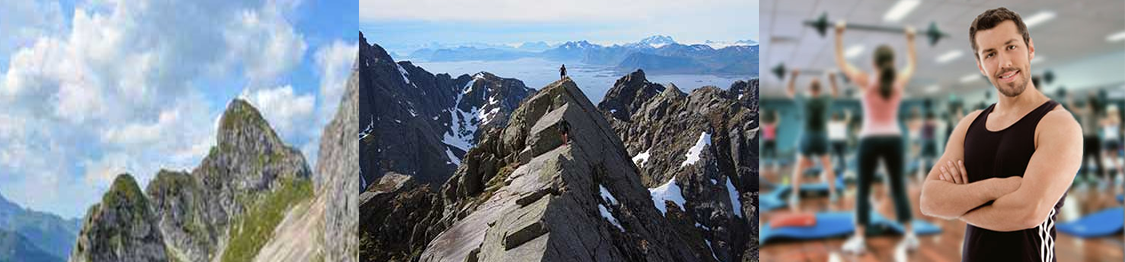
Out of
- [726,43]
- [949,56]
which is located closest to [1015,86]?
[949,56]

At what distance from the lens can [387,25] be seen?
8.63 meters

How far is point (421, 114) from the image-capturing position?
40.2 feet

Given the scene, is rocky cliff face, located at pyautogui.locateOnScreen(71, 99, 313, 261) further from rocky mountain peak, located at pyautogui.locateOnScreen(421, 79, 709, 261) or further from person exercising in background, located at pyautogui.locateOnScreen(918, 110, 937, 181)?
person exercising in background, located at pyautogui.locateOnScreen(918, 110, 937, 181)

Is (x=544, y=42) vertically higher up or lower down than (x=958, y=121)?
higher up

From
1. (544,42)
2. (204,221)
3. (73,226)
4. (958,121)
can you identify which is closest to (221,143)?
(204,221)

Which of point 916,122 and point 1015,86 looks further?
point 916,122

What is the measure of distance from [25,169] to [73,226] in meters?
0.28

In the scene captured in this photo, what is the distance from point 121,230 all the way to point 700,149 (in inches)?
328

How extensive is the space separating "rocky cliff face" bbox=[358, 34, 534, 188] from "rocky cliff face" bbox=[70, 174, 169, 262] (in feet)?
17.3

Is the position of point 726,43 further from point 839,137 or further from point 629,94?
point 839,137

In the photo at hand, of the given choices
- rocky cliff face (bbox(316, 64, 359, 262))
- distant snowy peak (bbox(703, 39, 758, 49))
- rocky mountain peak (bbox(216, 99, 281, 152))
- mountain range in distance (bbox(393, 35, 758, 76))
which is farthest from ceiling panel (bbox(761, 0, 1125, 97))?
mountain range in distance (bbox(393, 35, 758, 76))

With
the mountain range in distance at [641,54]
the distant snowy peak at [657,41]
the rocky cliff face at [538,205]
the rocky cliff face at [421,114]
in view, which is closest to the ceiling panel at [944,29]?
the rocky cliff face at [538,205]

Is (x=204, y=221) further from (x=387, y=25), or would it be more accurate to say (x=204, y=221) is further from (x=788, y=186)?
(x=387, y=25)

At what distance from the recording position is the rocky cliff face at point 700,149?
9.52 m
